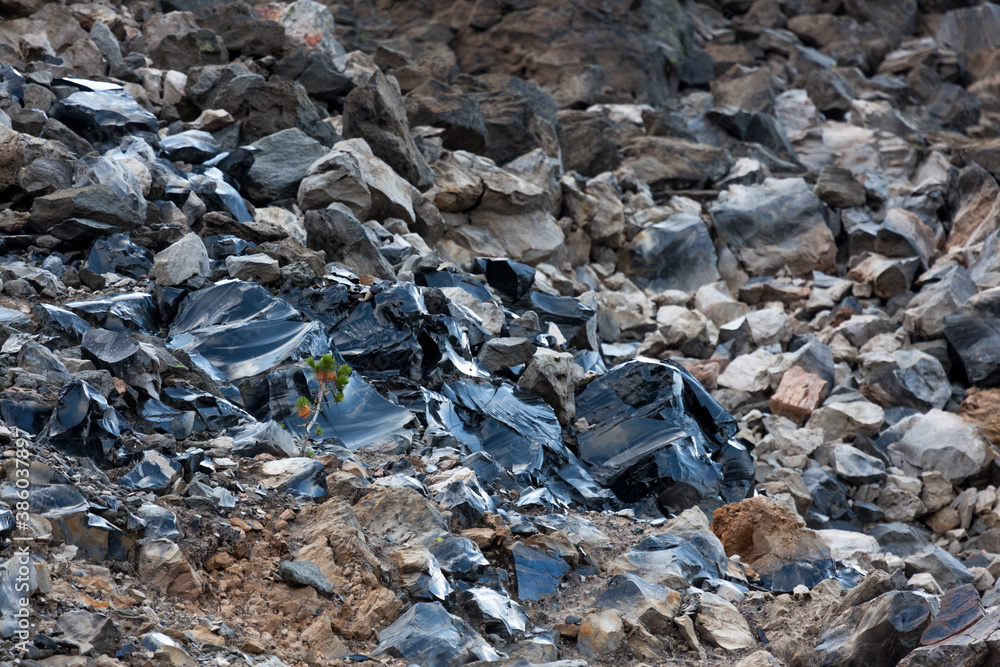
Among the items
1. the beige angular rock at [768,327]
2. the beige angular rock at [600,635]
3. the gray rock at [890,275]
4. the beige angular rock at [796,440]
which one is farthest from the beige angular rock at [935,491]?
the beige angular rock at [600,635]

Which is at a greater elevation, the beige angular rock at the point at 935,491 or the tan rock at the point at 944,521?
the beige angular rock at the point at 935,491

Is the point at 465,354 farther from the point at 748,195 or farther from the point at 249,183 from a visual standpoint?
the point at 748,195

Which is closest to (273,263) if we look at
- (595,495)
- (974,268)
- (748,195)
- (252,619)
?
(595,495)

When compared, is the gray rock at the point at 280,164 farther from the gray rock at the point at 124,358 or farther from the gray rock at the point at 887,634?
the gray rock at the point at 887,634

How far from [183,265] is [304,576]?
108 inches

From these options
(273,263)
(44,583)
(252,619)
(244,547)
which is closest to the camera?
(44,583)

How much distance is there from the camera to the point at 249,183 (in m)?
7.14

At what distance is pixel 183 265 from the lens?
5328 millimetres

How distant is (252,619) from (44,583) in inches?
27.0

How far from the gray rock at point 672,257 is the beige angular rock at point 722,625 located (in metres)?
6.11

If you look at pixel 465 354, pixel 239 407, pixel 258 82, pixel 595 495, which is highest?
pixel 258 82

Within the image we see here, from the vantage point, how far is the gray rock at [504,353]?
227 inches

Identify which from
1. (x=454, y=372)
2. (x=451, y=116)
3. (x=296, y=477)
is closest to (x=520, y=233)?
(x=451, y=116)

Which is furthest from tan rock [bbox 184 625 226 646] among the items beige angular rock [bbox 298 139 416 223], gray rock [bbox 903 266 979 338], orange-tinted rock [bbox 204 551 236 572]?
gray rock [bbox 903 266 979 338]
